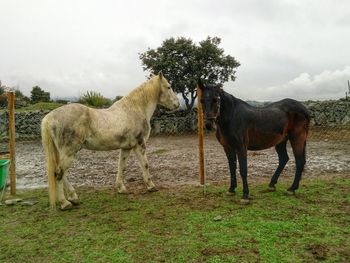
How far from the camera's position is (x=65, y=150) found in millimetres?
4949

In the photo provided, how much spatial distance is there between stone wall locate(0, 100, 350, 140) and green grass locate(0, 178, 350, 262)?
11.8 metres

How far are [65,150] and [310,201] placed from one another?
4.02 metres

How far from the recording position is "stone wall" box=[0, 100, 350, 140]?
16484 mm

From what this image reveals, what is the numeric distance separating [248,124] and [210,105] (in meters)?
0.84

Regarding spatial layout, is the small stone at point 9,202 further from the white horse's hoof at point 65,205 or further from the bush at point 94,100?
the bush at point 94,100

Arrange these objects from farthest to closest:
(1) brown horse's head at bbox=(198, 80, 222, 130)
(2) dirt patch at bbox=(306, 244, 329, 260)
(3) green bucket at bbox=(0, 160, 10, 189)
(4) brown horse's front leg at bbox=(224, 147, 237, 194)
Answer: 1. (3) green bucket at bbox=(0, 160, 10, 189)
2. (4) brown horse's front leg at bbox=(224, 147, 237, 194)
3. (1) brown horse's head at bbox=(198, 80, 222, 130)
4. (2) dirt patch at bbox=(306, 244, 329, 260)

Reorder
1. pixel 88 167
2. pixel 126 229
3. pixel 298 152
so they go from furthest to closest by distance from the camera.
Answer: pixel 88 167 → pixel 298 152 → pixel 126 229

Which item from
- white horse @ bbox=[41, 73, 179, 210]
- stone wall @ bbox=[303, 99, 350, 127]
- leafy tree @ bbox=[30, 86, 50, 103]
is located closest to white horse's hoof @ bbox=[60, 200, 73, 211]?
white horse @ bbox=[41, 73, 179, 210]

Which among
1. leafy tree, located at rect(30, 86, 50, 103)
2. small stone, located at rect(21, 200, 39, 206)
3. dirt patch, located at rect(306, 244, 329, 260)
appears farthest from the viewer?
leafy tree, located at rect(30, 86, 50, 103)

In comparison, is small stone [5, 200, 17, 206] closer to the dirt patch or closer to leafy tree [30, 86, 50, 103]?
the dirt patch

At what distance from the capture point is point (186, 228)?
407cm

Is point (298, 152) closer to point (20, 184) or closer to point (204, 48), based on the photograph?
point (20, 184)

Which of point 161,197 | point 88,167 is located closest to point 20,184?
point 88,167

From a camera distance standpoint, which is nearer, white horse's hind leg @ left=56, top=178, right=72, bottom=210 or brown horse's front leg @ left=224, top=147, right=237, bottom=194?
white horse's hind leg @ left=56, top=178, right=72, bottom=210
